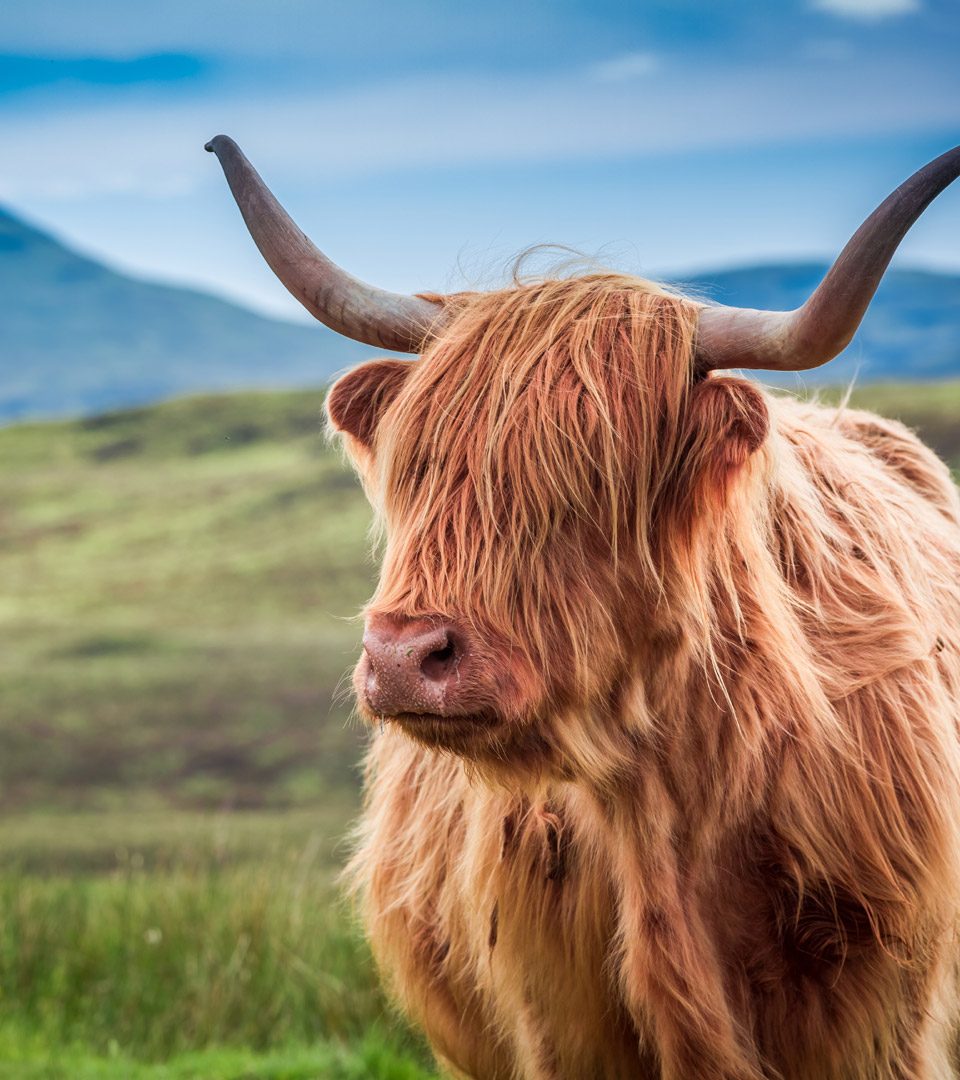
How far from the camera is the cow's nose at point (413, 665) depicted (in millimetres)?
2125

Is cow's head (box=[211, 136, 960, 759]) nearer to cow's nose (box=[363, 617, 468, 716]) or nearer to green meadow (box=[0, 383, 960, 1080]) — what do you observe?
cow's nose (box=[363, 617, 468, 716])

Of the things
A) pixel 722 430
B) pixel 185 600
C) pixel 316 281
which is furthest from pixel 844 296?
pixel 185 600

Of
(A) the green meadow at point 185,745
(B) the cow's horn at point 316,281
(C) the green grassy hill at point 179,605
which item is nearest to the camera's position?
(B) the cow's horn at point 316,281

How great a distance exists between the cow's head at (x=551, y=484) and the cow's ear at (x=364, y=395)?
177 mm

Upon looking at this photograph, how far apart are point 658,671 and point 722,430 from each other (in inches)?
19.3

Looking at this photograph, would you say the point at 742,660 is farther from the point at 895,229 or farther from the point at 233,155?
the point at 233,155

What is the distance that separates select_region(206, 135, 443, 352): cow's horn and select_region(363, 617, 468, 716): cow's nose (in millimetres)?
744

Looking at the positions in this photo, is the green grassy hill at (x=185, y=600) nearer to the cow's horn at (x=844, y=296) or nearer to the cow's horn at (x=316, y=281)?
the cow's horn at (x=316, y=281)

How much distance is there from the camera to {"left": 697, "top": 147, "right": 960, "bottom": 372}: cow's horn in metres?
2.08

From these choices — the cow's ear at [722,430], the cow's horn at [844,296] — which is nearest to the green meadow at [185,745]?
the cow's ear at [722,430]

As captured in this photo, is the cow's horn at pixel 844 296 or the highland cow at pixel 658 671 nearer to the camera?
the cow's horn at pixel 844 296

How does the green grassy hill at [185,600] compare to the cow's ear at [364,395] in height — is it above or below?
below

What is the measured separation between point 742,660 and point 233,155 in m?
1.47

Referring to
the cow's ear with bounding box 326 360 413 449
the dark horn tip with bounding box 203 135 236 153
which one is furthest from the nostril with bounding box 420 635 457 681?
the dark horn tip with bounding box 203 135 236 153
